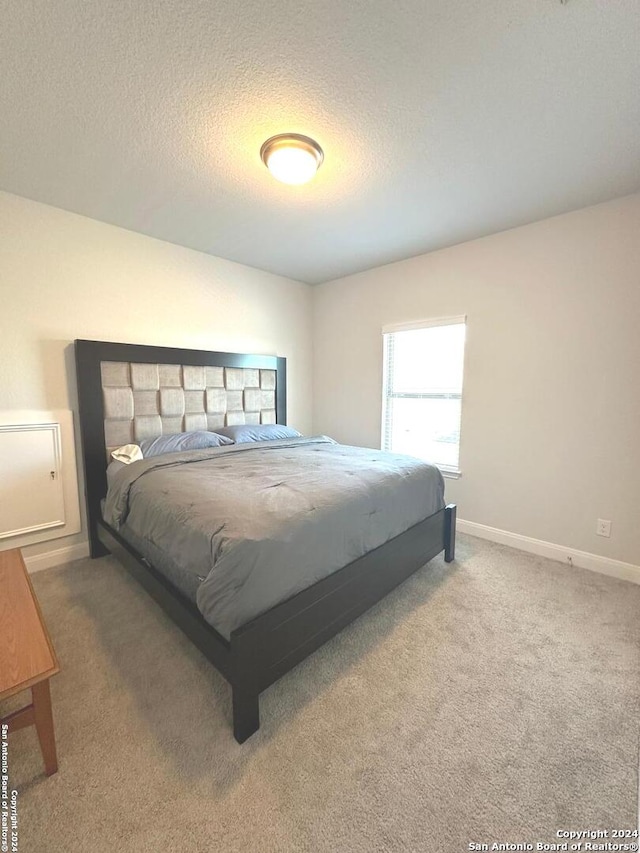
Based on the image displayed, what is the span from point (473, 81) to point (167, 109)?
1.34 metres

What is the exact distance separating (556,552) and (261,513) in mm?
2423

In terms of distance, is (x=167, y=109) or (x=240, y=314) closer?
(x=167, y=109)

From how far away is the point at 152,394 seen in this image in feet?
9.53

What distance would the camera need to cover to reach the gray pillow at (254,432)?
3.19 meters

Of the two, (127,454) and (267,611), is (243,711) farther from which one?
(127,454)

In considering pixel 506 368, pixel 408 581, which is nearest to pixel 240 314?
pixel 506 368

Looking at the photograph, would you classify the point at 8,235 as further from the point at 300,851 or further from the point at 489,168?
the point at 300,851

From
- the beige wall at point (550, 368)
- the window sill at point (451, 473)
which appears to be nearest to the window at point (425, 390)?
the window sill at point (451, 473)

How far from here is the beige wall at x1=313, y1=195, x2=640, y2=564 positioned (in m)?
2.32

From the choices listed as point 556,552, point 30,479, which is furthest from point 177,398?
point 556,552

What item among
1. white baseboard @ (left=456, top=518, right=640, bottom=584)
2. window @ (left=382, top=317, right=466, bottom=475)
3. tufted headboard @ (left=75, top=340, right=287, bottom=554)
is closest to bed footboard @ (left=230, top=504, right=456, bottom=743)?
white baseboard @ (left=456, top=518, right=640, bottom=584)

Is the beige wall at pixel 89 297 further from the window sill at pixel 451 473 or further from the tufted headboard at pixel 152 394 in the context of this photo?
the window sill at pixel 451 473

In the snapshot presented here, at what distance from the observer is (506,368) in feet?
9.26

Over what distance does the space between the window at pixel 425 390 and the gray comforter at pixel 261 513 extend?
0.96m
